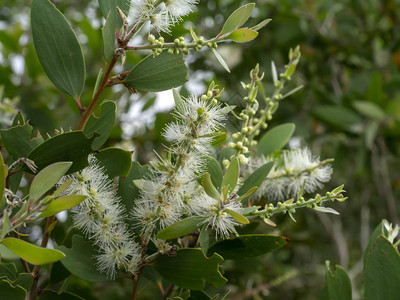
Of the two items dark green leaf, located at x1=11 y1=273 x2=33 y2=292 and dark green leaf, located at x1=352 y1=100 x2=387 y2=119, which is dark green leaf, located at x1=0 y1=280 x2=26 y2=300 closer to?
dark green leaf, located at x1=11 y1=273 x2=33 y2=292

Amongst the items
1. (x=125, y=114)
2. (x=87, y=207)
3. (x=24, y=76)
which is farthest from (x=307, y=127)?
(x=87, y=207)

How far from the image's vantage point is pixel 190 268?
1021mm

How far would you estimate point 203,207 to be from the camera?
1019 millimetres

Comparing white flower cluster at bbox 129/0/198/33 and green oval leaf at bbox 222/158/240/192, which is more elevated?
white flower cluster at bbox 129/0/198/33

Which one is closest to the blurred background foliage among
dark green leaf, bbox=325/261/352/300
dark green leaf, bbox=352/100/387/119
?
dark green leaf, bbox=352/100/387/119

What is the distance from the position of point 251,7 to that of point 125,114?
1863 mm

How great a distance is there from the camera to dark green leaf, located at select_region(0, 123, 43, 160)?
3.40ft

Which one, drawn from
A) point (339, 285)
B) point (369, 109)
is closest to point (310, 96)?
point (369, 109)

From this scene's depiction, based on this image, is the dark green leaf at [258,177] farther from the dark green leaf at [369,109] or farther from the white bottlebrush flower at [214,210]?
the dark green leaf at [369,109]

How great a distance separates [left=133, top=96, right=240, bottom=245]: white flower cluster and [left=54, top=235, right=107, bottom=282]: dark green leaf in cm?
13

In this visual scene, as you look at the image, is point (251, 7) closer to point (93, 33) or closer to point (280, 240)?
point (280, 240)

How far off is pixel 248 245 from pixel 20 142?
571 mm

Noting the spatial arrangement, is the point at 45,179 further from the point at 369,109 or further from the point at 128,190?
the point at 369,109

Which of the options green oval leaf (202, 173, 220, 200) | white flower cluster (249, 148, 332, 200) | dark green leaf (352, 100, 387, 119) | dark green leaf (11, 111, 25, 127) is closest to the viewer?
green oval leaf (202, 173, 220, 200)
